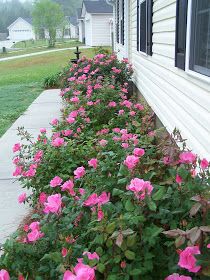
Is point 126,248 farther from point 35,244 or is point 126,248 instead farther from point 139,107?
point 139,107

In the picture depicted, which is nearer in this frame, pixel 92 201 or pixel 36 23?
pixel 92 201

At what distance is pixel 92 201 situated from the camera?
2.08 m

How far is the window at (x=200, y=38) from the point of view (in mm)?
2881

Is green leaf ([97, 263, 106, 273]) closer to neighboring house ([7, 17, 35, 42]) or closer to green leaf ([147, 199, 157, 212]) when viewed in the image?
green leaf ([147, 199, 157, 212])

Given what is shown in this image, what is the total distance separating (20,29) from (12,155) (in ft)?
310

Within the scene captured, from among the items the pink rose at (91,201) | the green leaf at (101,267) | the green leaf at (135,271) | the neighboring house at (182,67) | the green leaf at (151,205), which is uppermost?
the neighboring house at (182,67)

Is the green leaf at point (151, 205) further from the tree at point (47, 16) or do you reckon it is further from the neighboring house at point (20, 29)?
the neighboring house at point (20, 29)

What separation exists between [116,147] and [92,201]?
3.60 feet

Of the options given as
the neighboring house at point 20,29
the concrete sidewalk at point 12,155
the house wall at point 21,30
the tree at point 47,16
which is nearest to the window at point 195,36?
the concrete sidewalk at point 12,155

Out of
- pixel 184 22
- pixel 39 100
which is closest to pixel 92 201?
pixel 184 22

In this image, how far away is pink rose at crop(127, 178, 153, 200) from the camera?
69.4 inches

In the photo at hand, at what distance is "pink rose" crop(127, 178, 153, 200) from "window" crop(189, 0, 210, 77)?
132 cm

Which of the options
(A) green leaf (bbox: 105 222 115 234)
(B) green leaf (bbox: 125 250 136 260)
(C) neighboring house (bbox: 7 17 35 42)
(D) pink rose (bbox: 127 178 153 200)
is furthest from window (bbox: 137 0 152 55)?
(C) neighboring house (bbox: 7 17 35 42)

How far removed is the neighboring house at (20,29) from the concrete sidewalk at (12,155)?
8670 cm
